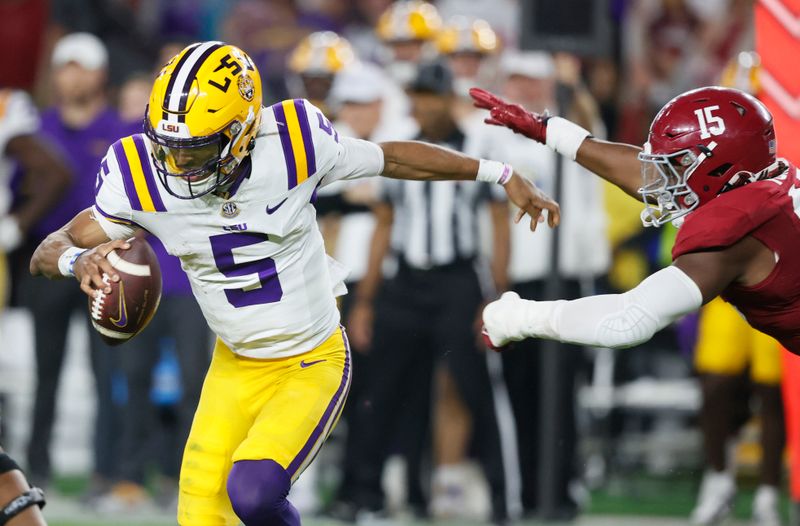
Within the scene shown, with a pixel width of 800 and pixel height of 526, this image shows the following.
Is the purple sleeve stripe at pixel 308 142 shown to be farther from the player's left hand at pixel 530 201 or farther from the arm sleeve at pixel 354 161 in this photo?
the player's left hand at pixel 530 201

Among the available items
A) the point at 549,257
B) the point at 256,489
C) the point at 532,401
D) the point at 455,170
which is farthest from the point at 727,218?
the point at 532,401

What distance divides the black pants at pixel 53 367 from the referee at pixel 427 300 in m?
1.35

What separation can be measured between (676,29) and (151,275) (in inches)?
259

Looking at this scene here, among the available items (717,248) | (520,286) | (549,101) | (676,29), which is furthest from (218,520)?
(676,29)

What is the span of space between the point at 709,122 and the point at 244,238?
59.1 inches

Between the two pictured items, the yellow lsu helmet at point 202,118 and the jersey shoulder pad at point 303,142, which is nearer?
the yellow lsu helmet at point 202,118

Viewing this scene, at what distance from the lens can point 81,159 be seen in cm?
780

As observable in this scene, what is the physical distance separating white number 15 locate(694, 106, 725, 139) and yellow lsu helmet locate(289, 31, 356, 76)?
394 centimetres

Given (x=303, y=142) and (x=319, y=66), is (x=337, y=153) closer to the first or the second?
(x=303, y=142)

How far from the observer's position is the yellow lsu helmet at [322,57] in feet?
26.2

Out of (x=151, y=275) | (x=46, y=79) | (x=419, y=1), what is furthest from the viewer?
(x=46, y=79)

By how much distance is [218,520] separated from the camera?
15.5ft

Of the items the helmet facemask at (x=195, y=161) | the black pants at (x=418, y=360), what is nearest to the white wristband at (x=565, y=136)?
the helmet facemask at (x=195, y=161)

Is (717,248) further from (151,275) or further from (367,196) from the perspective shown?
(367,196)
